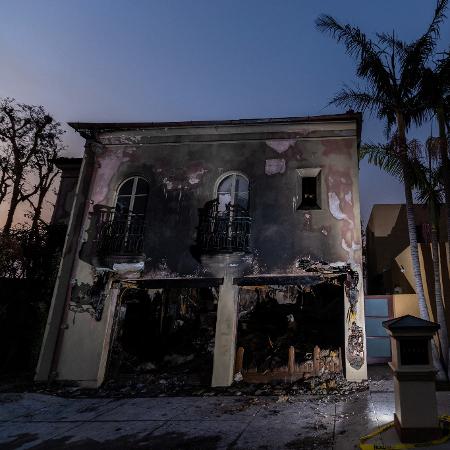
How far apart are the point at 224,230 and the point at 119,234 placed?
10.4 ft

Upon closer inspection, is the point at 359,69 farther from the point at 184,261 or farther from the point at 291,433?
the point at 291,433

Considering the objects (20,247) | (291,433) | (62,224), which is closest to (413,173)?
(291,433)

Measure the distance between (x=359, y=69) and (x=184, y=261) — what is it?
293 inches

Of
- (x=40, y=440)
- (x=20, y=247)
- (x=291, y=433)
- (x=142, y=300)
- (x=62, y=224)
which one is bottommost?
(x=40, y=440)

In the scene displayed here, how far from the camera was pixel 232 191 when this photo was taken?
11023mm

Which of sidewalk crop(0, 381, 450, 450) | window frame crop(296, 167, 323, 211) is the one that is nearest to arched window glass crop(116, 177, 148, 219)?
window frame crop(296, 167, 323, 211)

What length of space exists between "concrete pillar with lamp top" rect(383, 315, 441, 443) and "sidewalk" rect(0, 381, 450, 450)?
1.26ft

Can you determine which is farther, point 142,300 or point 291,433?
point 142,300

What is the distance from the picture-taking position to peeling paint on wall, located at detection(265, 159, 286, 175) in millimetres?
10828

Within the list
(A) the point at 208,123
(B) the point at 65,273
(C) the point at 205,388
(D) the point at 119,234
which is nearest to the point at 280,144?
(A) the point at 208,123

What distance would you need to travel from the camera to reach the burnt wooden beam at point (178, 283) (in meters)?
10.0

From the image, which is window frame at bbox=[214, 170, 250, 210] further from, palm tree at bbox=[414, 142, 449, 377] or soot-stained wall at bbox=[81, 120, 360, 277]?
palm tree at bbox=[414, 142, 449, 377]

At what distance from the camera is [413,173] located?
33.5 feet

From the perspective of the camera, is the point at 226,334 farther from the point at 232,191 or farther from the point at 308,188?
the point at 308,188
